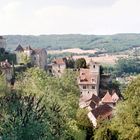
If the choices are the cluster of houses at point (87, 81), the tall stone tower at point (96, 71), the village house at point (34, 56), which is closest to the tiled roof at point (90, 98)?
the cluster of houses at point (87, 81)

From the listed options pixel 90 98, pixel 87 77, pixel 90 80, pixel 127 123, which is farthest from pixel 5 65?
pixel 127 123

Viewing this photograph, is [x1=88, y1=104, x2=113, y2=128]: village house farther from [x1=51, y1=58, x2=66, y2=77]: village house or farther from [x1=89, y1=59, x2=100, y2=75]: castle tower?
[x1=51, y1=58, x2=66, y2=77]: village house

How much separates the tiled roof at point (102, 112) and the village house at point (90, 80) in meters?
19.6

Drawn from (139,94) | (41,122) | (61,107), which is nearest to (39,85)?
(61,107)

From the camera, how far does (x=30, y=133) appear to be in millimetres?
50094

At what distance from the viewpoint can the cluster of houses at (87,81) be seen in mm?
85188

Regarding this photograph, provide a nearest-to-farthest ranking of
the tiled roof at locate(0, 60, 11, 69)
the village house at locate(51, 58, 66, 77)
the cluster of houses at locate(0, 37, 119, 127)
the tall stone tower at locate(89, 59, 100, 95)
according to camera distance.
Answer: the cluster of houses at locate(0, 37, 119, 127)
the tiled roof at locate(0, 60, 11, 69)
the tall stone tower at locate(89, 59, 100, 95)
the village house at locate(51, 58, 66, 77)

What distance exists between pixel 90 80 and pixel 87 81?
2.57 ft

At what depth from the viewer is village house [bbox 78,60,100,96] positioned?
109 m

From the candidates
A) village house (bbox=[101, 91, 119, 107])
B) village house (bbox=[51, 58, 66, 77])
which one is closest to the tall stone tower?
village house (bbox=[51, 58, 66, 77])

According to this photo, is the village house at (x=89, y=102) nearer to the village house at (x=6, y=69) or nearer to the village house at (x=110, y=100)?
the village house at (x=110, y=100)

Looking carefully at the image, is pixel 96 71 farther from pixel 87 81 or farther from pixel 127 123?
pixel 127 123

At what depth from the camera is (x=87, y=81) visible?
10925cm

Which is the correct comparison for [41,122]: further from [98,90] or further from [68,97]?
[98,90]
